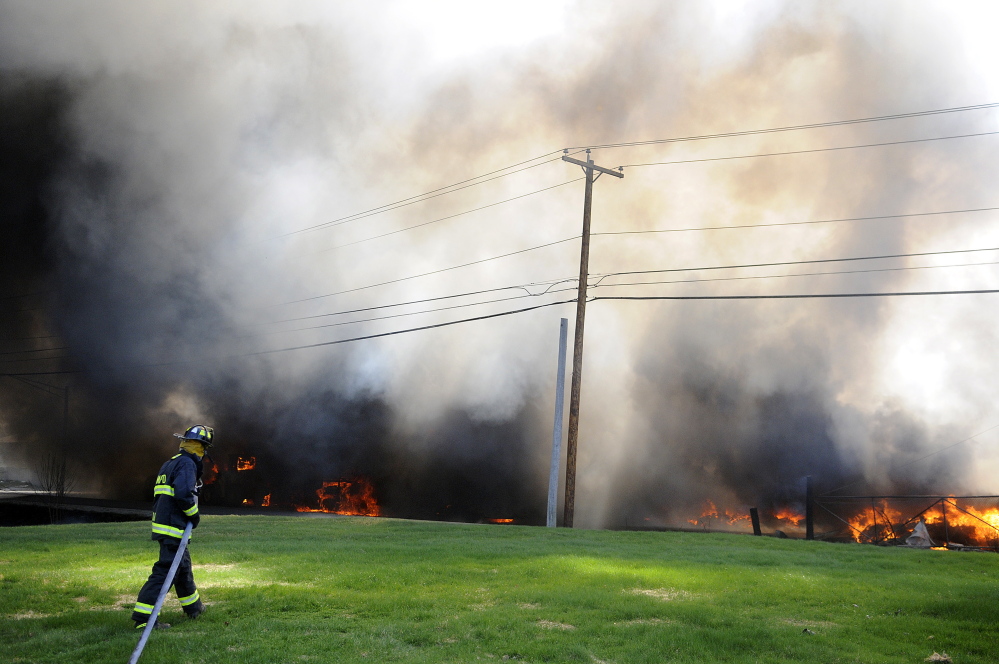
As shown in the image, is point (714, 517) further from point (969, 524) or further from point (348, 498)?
point (348, 498)

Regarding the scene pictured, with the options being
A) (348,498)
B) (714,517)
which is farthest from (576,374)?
(348,498)

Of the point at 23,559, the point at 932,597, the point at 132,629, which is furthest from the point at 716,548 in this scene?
the point at 23,559

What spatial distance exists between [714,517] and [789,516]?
3.04 m

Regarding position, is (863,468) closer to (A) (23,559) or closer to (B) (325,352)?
(B) (325,352)

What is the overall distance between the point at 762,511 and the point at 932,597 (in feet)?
74.9

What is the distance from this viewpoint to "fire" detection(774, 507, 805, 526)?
93.1 ft

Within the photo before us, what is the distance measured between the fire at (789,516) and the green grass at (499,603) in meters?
16.3

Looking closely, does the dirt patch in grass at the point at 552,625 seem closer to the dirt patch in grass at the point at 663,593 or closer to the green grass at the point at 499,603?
the green grass at the point at 499,603

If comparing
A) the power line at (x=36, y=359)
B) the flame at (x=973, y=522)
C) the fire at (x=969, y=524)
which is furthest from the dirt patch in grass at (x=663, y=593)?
the power line at (x=36, y=359)

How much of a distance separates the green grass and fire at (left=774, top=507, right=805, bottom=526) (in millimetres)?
16299

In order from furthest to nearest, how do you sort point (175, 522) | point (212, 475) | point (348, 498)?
point (212, 475), point (348, 498), point (175, 522)

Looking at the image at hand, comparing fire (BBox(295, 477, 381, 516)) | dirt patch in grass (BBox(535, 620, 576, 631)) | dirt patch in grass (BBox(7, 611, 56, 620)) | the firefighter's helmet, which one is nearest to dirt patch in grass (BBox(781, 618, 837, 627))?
dirt patch in grass (BBox(535, 620, 576, 631))

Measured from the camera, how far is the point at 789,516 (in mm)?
28766

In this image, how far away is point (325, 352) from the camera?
3516cm
